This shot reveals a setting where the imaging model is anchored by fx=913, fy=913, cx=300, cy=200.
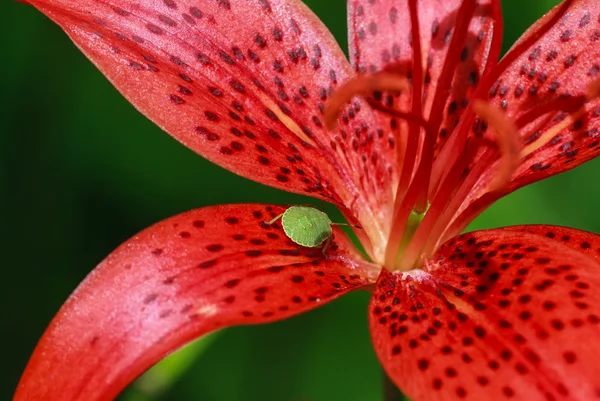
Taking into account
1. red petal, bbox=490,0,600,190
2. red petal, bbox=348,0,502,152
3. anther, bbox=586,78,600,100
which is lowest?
anther, bbox=586,78,600,100

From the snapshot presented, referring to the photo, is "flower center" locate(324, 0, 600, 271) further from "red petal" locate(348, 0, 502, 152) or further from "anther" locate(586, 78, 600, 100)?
"red petal" locate(348, 0, 502, 152)

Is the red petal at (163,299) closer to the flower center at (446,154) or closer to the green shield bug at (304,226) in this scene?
the green shield bug at (304,226)

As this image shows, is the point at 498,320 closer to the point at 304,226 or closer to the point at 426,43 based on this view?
the point at 304,226

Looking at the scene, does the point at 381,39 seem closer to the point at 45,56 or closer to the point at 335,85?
the point at 335,85

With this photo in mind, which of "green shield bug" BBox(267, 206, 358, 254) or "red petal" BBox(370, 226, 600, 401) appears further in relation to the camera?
"green shield bug" BBox(267, 206, 358, 254)

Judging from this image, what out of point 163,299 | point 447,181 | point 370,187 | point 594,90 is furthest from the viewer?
point 370,187

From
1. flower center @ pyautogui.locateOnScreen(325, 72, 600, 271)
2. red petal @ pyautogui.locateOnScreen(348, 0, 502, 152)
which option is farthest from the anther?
red petal @ pyautogui.locateOnScreen(348, 0, 502, 152)

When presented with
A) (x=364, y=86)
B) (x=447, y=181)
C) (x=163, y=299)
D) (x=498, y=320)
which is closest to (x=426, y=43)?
(x=447, y=181)

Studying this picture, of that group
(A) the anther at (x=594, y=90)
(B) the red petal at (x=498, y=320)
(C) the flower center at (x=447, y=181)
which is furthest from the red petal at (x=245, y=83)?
(A) the anther at (x=594, y=90)

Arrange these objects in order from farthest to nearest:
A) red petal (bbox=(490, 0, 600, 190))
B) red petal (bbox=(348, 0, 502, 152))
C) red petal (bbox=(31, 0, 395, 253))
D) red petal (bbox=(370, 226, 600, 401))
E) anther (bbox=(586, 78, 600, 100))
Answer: red petal (bbox=(348, 0, 502, 152)) → red petal (bbox=(490, 0, 600, 190)) → red petal (bbox=(31, 0, 395, 253)) → anther (bbox=(586, 78, 600, 100)) → red petal (bbox=(370, 226, 600, 401))
